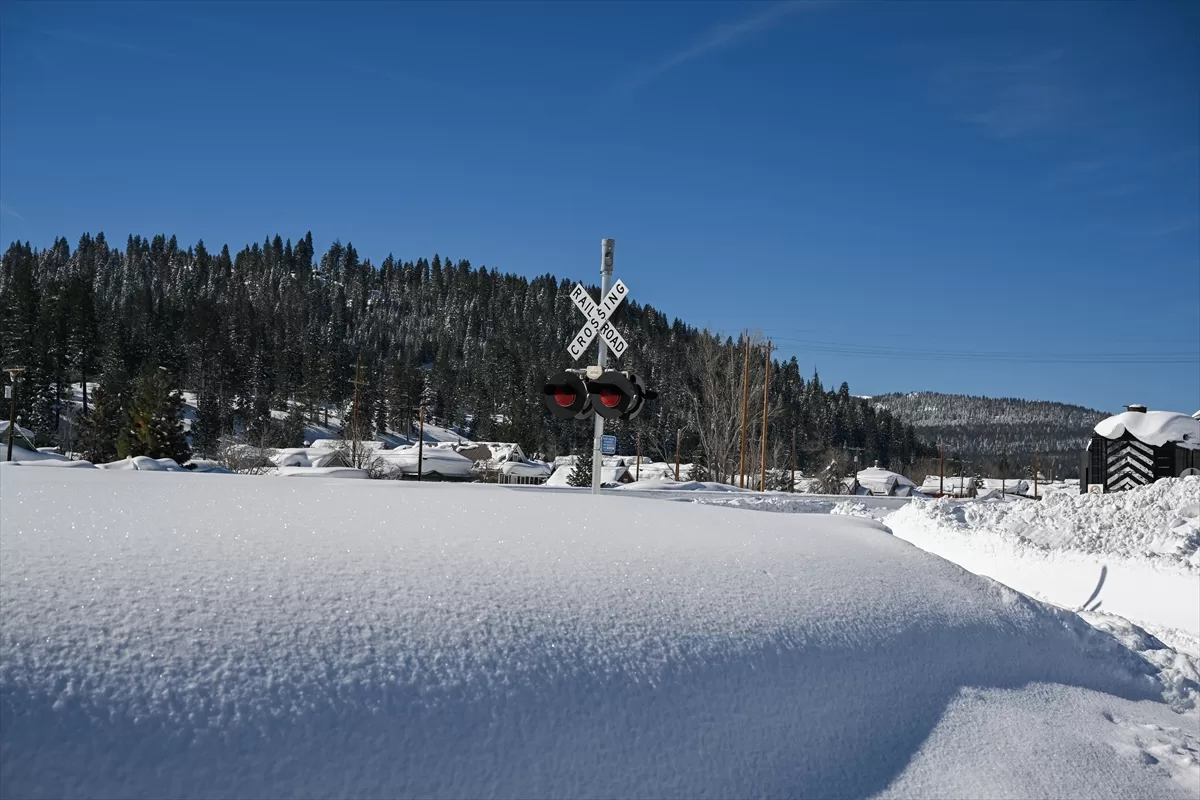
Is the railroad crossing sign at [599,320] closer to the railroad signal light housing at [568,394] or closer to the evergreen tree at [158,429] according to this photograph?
the railroad signal light housing at [568,394]

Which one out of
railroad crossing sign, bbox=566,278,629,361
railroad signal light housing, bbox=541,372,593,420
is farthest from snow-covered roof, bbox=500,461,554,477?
railroad signal light housing, bbox=541,372,593,420

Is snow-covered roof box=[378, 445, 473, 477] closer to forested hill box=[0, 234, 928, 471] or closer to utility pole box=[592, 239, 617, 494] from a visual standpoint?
forested hill box=[0, 234, 928, 471]

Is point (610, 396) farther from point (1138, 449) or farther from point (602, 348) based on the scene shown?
point (1138, 449)

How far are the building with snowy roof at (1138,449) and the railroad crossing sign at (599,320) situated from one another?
15.1m

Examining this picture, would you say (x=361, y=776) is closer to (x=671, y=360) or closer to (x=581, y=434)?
(x=581, y=434)

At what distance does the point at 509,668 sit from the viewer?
3.07 metres

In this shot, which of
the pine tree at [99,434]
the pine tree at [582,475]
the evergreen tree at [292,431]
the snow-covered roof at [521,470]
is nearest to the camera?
the pine tree at [582,475]

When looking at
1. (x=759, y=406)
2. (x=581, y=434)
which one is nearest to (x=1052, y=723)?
(x=759, y=406)

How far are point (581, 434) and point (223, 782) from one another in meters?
92.5

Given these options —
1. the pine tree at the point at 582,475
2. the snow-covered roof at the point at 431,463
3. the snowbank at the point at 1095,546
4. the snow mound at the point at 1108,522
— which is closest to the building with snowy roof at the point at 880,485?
the pine tree at the point at 582,475

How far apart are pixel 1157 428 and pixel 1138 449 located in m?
0.65

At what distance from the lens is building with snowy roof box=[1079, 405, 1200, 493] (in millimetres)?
19750

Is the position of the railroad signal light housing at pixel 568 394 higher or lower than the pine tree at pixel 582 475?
higher

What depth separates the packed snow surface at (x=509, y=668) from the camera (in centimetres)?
248
